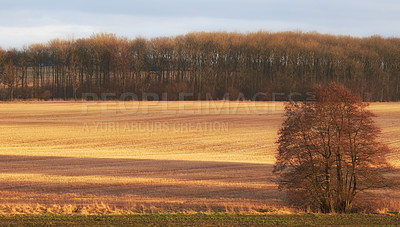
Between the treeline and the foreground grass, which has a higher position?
the treeline

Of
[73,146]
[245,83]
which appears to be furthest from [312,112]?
[245,83]

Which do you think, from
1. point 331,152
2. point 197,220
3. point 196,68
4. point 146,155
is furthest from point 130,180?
point 196,68

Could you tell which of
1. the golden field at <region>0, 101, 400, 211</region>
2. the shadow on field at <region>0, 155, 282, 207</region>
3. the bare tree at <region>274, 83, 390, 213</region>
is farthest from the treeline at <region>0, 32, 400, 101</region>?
the bare tree at <region>274, 83, 390, 213</region>

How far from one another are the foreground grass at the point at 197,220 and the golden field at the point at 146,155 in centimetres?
262

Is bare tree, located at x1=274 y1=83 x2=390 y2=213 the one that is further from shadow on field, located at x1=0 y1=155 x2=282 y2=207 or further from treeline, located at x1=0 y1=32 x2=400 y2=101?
treeline, located at x1=0 y1=32 x2=400 y2=101

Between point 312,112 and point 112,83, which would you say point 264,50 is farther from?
point 312,112

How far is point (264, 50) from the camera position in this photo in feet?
256

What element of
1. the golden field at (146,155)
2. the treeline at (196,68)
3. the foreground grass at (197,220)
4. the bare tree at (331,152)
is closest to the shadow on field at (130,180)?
the golden field at (146,155)

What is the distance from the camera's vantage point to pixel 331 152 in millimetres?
16562

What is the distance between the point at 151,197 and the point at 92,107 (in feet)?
125

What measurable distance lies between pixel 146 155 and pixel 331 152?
14.5 m

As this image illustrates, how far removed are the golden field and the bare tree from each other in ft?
4.89

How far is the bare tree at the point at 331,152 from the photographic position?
53.5 ft

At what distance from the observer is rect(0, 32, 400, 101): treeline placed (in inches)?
2734
